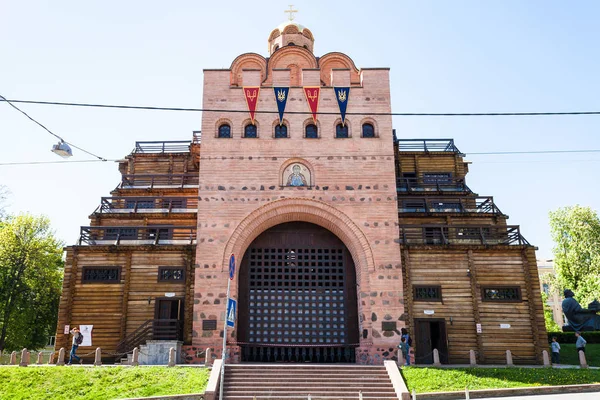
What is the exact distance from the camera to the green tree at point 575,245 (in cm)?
3388

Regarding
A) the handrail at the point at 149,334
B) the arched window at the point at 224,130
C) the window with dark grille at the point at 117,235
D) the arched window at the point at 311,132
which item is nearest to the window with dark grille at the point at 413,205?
the arched window at the point at 311,132

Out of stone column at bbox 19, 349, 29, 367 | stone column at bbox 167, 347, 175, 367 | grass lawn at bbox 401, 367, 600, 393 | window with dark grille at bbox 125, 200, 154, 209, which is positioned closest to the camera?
grass lawn at bbox 401, 367, 600, 393

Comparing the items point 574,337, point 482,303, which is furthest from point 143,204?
point 574,337

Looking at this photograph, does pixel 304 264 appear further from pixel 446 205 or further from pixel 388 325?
pixel 446 205

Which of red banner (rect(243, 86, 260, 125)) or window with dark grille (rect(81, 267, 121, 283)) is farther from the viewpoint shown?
red banner (rect(243, 86, 260, 125))

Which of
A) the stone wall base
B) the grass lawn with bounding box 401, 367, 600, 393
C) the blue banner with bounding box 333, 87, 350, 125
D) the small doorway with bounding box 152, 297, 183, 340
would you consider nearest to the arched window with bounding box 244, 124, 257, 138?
the blue banner with bounding box 333, 87, 350, 125

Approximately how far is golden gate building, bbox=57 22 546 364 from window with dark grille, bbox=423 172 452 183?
265 inches

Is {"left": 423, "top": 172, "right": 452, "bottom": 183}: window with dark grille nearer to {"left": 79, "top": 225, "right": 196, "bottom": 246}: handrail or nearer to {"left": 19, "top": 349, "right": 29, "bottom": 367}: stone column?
{"left": 79, "top": 225, "right": 196, "bottom": 246}: handrail

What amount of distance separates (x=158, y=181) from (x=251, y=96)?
9.30 meters

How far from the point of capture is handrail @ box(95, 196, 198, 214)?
23969 mm

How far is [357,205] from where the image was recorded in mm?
19109

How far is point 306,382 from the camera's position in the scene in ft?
47.9

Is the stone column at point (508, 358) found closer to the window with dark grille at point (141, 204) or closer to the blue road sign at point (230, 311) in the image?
the blue road sign at point (230, 311)

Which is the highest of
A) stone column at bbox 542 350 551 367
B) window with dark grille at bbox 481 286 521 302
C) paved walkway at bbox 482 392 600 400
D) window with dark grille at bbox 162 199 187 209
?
window with dark grille at bbox 162 199 187 209
